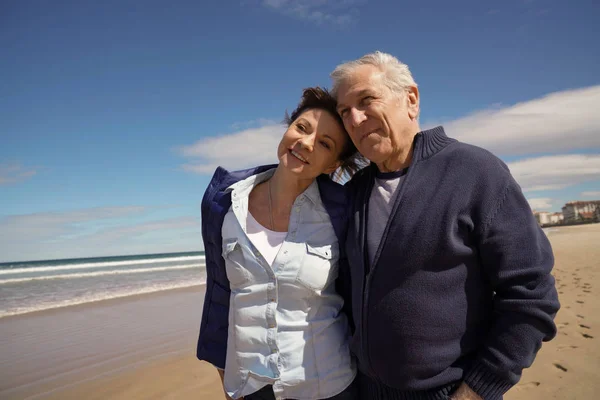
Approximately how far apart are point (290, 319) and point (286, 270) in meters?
0.24

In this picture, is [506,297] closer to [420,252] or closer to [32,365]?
[420,252]

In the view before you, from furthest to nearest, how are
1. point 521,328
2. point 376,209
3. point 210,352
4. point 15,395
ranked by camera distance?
point 15,395
point 210,352
point 376,209
point 521,328

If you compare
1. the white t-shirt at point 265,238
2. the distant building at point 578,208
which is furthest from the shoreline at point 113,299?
the distant building at point 578,208

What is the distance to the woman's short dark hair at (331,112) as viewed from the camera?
7.34 ft

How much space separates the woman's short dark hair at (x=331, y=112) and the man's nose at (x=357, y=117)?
0.26 meters

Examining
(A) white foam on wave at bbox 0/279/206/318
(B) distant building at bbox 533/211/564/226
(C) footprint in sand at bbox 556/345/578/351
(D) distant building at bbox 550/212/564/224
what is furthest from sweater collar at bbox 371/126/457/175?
(D) distant building at bbox 550/212/564/224

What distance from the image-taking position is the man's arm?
56.1 inches

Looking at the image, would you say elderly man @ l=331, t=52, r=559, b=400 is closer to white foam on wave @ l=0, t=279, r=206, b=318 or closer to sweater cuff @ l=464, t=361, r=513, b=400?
sweater cuff @ l=464, t=361, r=513, b=400

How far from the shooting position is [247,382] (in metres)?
Result: 1.92

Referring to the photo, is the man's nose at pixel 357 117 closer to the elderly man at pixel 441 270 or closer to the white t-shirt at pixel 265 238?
the elderly man at pixel 441 270

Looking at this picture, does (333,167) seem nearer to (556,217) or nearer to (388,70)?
(388,70)

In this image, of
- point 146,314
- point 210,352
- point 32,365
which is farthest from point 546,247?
point 146,314

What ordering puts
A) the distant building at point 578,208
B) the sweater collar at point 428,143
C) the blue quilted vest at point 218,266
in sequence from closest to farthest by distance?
the sweater collar at point 428,143
the blue quilted vest at point 218,266
the distant building at point 578,208

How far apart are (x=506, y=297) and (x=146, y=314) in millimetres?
7637
